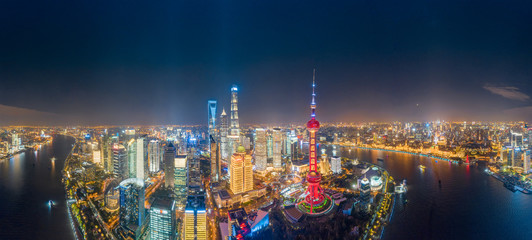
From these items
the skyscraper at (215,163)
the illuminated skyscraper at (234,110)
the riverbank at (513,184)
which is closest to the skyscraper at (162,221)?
the skyscraper at (215,163)

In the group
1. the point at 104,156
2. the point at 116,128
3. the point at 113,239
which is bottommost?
the point at 113,239

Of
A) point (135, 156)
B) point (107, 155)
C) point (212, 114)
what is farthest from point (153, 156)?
point (212, 114)

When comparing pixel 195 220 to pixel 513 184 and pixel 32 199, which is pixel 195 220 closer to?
pixel 32 199

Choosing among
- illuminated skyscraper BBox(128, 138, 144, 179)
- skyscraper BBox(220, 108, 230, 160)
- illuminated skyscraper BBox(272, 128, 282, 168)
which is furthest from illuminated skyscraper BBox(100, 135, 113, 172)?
illuminated skyscraper BBox(272, 128, 282, 168)

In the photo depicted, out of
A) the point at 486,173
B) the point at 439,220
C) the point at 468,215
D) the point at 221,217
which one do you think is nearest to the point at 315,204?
the point at 221,217

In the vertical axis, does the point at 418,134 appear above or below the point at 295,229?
above

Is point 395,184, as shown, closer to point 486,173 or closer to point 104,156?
point 486,173

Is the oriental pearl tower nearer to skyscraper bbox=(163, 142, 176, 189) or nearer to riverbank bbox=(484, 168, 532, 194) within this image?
skyscraper bbox=(163, 142, 176, 189)
